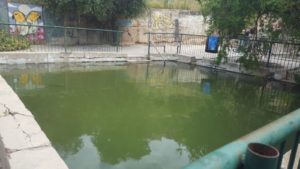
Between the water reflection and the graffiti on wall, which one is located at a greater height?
the graffiti on wall

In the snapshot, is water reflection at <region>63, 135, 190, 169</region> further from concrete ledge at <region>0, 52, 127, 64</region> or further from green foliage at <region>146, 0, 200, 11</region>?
green foliage at <region>146, 0, 200, 11</region>

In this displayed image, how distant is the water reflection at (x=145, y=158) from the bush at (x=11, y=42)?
802 centimetres

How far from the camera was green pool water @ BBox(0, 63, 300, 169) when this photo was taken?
14.8ft

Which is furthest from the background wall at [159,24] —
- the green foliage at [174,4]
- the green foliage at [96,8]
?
the green foliage at [96,8]

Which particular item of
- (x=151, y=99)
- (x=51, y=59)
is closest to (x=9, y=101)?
→ (x=151, y=99)

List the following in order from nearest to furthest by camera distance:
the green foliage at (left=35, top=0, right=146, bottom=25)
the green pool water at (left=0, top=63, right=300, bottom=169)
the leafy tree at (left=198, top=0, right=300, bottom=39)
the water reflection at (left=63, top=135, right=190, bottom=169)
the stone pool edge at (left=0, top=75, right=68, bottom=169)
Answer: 1. the stone pool edge at (left=0, top=75, right=68, bottom=169)
2. the water reflection at (left=63, top=135, right=190, bottom=169)
3. the green pool water at (left=0, top=63, right=300, bottom=169)
4. the leafy tree at (left=198, top=0, right=300, bottom=39)
5. the green foliage at (left=35, top=0, right=146, bottom=25)

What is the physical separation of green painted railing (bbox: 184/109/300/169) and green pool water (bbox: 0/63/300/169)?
331 cm

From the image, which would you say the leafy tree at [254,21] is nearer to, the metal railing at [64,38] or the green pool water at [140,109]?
the green pool water at [140,109]

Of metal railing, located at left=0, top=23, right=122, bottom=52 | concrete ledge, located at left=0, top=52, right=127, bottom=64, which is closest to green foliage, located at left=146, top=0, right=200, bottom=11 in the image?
metal railing, located at left=0, top=23, right=122, bottom=52

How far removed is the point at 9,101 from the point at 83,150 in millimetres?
1401

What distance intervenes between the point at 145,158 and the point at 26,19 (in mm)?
10950

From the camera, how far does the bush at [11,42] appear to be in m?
11.1

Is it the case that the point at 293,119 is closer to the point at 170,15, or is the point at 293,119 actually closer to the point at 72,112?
the point at 72,112

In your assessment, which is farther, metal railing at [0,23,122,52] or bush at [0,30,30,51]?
metal railing at [0,23,122,52]
